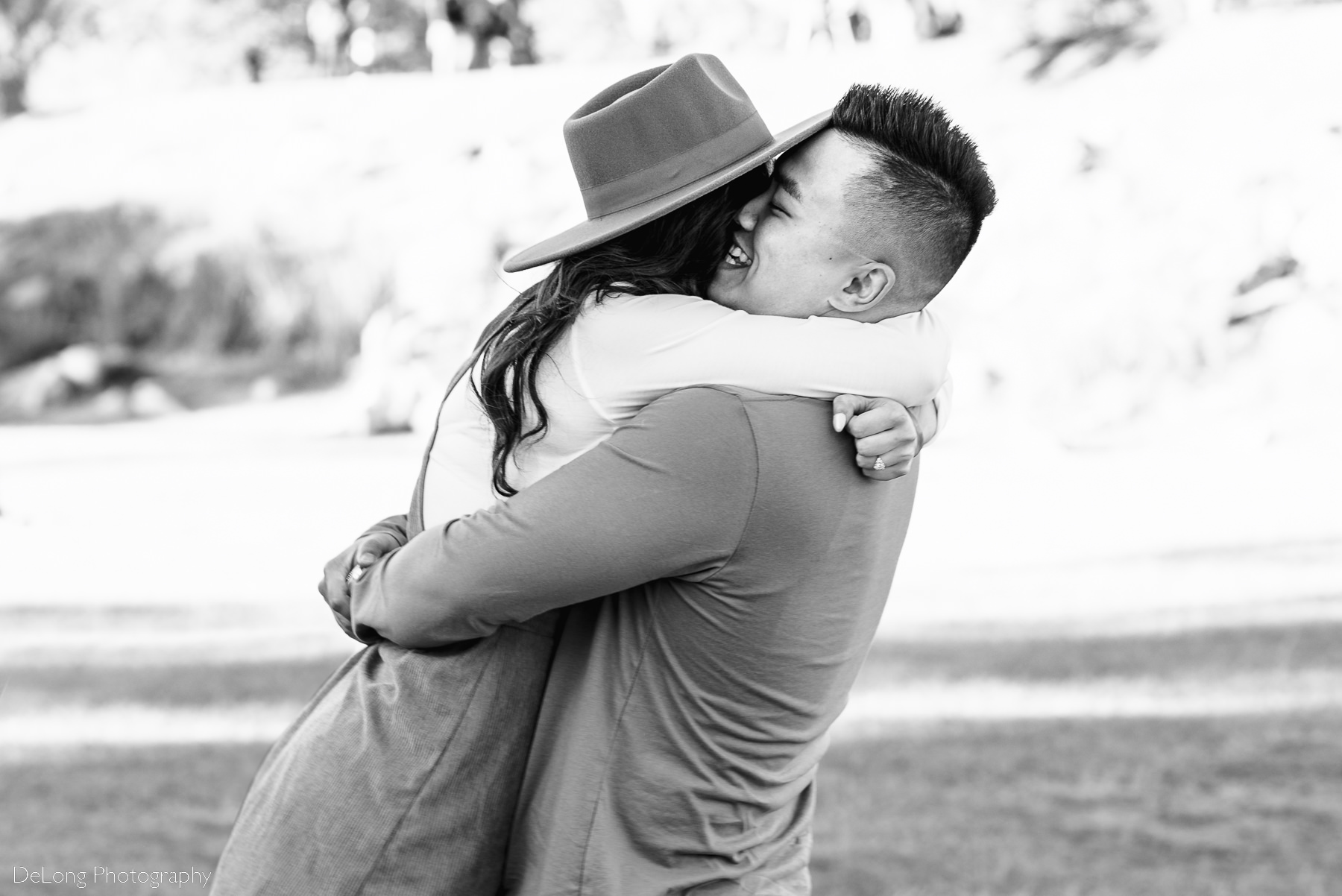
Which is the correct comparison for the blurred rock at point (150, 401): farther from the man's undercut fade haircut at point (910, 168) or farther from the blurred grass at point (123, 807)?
the man's undercut fade haircut at point (910, 168)

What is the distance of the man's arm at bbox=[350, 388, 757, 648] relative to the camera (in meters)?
1.47

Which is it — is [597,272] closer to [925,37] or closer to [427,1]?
[925,37]

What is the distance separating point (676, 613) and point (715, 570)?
7cm

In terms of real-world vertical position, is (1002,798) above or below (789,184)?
below

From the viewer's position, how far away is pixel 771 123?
13594 mm

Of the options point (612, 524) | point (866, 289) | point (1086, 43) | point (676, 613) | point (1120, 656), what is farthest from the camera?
point (1086, 43)

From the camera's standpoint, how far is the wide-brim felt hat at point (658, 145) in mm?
1599

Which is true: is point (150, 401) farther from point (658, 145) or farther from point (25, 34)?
point (25, 34)

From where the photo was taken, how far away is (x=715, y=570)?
5.05ft

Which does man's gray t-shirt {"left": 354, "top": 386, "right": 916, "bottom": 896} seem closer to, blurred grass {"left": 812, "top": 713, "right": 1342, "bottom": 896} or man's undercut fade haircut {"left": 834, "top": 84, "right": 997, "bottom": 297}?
man's undercut fade haircut {"left": 834, "top": 84, "right": 997, "bottom": 297}

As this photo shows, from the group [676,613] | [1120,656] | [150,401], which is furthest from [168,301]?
[676,613]

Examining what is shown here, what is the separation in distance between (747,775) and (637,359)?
482 millimetres

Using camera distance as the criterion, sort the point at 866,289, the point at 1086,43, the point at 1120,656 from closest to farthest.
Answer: the point at 866,289, the point at 1120,656, the point at 1086,43

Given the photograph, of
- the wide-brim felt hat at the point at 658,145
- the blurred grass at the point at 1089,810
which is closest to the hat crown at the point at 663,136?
the wide-brim felt hat at the point at 658,145
